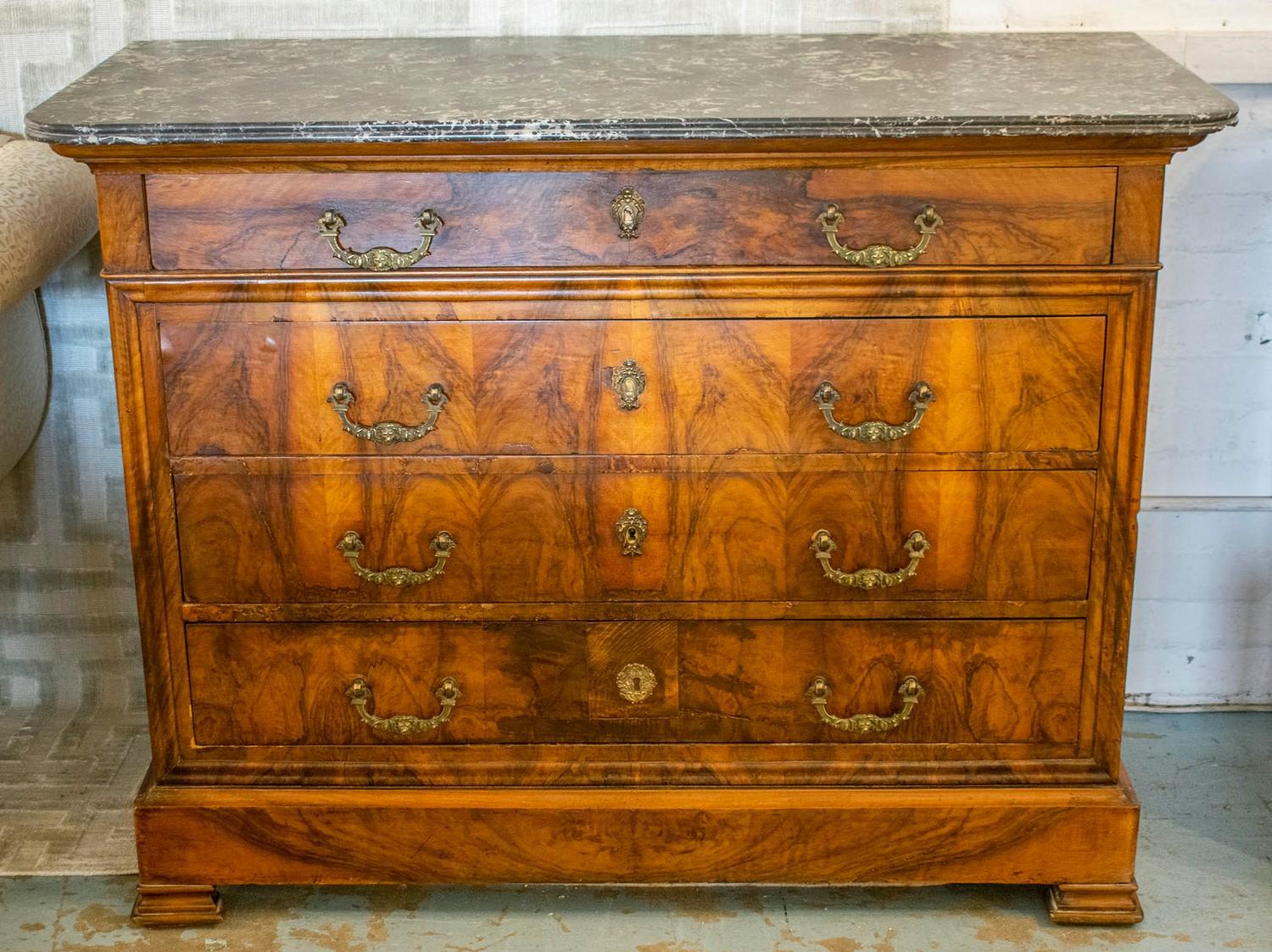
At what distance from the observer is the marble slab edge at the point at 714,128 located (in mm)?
1604

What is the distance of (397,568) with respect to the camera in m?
1.84

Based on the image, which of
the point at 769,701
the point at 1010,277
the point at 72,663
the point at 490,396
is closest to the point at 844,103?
the point at 1010,277

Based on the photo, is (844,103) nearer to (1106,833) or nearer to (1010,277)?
(1010,277)

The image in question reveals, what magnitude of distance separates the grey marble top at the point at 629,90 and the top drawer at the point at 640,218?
0.24 ft

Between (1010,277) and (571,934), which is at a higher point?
(1010,277)

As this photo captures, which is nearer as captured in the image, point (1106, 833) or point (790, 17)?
point (1106, 833)

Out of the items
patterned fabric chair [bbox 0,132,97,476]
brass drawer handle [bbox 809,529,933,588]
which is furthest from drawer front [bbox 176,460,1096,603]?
patterned fabric chair [bbox 0,132,97,476]

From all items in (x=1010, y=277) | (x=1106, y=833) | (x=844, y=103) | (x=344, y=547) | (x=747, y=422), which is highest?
(x=844, y=103)

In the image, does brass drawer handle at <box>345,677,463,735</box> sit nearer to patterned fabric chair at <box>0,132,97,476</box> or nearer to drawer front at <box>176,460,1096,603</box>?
drawer front at <box>176,460,1096,603</box>

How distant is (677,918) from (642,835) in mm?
150

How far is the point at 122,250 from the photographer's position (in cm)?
171

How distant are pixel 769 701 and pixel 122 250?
955mm

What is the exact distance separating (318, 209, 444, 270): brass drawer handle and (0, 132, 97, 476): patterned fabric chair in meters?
0.44

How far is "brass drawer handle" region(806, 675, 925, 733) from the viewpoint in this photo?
187 centimetres
